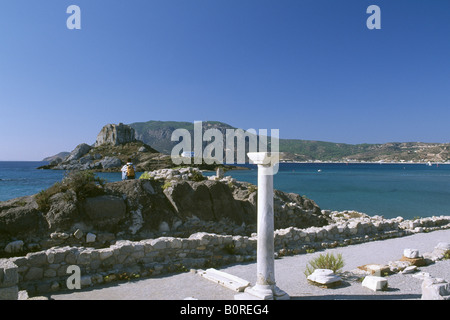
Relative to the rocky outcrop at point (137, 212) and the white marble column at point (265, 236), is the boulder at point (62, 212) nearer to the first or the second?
the rocky outcrop at point (137, 212)

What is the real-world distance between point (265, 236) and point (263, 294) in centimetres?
114

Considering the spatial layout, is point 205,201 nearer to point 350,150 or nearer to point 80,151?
point 80,151

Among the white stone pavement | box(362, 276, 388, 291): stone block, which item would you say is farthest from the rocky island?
box(362, 276, 388, 291): stone block

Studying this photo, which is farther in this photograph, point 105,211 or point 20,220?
point 105,211

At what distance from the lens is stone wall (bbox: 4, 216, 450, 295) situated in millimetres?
7188

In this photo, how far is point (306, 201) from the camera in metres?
20.9

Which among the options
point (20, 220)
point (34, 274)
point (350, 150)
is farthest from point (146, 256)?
point (350, 150)

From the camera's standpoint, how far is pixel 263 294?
615 centimetres

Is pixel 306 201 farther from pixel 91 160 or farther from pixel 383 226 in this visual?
pixel 91 160

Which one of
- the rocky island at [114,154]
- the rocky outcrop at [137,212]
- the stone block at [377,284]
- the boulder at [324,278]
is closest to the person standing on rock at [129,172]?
the rocky outcrop at [137,212]

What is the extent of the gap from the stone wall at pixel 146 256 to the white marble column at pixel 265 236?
293 cm

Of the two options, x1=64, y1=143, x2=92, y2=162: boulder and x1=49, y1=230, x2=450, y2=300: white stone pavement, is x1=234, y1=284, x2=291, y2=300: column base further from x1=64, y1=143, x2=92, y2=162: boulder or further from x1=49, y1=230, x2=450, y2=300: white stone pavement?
x1=64, y1=143, x2=92, y2=162: boulder
